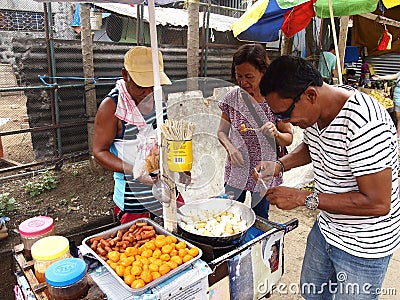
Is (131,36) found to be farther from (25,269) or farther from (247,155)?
(25,269)

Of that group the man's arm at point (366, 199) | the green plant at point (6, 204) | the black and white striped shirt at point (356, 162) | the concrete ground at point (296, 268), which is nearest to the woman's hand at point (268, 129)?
the black and white striped shirt at point (356, 162)

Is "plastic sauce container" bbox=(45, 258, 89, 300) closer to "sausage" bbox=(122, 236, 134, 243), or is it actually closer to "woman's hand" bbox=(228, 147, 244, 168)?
"sausage" bbox=(122, 236, 134, 243)

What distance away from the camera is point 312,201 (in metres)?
1.50

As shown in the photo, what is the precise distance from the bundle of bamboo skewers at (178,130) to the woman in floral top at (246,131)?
0.34 meters

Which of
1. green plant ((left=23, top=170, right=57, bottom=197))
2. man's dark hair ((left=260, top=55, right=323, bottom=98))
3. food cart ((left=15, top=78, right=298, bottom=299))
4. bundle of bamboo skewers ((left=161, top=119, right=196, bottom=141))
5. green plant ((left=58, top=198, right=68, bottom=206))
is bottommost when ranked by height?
green plant ((left=58, top=198, right=68, bottom=206))

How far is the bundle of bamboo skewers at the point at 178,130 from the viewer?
50.8 inches

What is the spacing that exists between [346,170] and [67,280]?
1.20 m

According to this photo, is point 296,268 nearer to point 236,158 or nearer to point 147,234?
point 236,158

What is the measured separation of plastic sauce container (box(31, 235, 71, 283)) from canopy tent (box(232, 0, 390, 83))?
8.70 feet

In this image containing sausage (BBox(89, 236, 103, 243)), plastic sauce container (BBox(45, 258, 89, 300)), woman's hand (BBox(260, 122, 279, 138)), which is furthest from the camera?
woman's hand (BBox(260, 122, 279, 138))

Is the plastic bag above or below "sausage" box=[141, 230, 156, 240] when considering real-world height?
above

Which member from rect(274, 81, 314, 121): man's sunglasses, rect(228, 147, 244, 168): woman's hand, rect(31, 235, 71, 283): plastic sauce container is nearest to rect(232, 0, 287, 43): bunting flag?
rect(228, 147, 244, 168): woman's hand

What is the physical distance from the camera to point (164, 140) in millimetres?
1358

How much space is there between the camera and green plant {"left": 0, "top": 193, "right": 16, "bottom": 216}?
10.8ft
